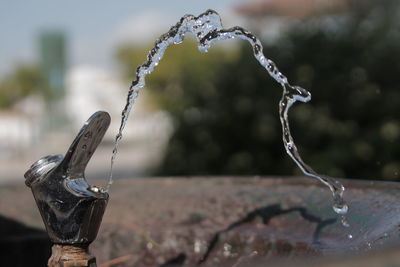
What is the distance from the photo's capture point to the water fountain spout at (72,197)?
3.24ft

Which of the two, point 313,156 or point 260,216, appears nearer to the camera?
point 260,216

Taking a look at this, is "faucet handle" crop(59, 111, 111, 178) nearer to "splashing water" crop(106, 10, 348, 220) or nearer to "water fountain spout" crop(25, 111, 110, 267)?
"water fountain spout" crop(25, 111, 110, 267)

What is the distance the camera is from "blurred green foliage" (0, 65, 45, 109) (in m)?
33.6

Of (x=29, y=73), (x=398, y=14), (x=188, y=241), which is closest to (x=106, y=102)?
(x=29, y=73)

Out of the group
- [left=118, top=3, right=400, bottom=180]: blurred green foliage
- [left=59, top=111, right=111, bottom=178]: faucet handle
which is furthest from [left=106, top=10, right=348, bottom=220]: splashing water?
[left=118, top=3, right=400, bottom=180]: blurred green foliage

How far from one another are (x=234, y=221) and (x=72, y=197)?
0.57 metres

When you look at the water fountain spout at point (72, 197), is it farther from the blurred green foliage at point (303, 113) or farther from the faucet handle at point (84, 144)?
the blurred green foliage at point (303, 113)

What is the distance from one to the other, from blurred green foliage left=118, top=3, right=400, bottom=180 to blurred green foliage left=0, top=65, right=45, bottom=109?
30476mm

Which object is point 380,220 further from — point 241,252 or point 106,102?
point 106,102

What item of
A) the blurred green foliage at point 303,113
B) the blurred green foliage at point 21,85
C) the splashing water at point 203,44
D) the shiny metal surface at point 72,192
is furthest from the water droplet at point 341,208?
the blurred green foliage at point 21,85

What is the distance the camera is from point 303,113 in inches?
147

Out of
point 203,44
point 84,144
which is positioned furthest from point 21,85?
point 84,144

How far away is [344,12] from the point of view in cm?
506

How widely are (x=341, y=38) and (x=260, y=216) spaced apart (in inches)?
114
